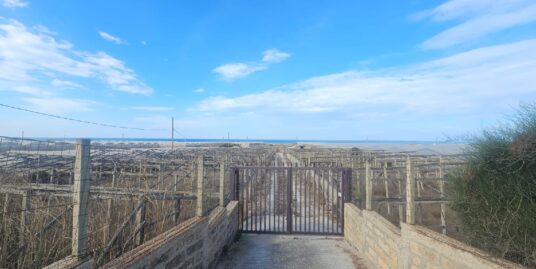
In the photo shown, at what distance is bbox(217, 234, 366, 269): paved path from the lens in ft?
22.4

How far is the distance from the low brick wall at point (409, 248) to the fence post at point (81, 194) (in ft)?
13.1

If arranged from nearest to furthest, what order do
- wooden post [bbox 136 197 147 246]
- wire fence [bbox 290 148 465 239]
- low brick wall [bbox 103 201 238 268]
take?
1. low brick wall [bbox 103 201 238 268]
2. wooden post [bbox 136 197 147 246]
3. wire fence [bbox 290 148 465 239]

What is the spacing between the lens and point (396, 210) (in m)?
15.1

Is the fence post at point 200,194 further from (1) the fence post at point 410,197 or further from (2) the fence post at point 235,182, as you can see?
(1) the fence post at point 410,197

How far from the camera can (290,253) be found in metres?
7.50

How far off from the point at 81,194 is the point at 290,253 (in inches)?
207

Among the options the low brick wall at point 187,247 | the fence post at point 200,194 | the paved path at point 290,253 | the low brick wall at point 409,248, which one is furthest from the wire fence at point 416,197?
the fence post at point 200,194

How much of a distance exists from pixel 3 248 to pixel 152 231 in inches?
107

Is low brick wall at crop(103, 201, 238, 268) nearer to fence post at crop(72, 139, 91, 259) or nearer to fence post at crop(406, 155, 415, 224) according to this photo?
fence post at crop(72, 139, 91, 259)

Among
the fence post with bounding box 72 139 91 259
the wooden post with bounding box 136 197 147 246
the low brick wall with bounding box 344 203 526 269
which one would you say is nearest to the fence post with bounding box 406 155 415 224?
the low brick wall with bounding box 344 203 526 269

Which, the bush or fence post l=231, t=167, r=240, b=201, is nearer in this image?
the bush

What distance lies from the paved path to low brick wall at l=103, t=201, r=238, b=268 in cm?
43

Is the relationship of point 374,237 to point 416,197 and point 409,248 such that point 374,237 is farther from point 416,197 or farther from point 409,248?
point 416,197

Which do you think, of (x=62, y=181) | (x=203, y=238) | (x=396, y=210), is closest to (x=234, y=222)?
(x=203, y=238)
